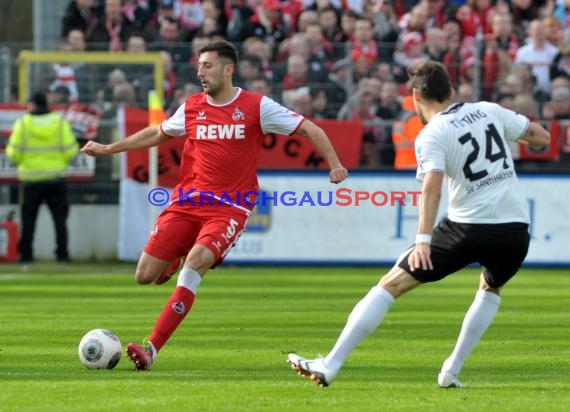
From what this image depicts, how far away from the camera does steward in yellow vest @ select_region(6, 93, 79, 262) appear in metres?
22.3

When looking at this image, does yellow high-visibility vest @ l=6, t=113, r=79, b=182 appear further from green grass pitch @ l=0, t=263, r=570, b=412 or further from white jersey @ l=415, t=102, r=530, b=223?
white jersey @ l=415, t=102, r=530, b=223

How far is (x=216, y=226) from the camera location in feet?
34.8

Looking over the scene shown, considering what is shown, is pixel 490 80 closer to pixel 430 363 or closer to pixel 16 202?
pixel 16 202

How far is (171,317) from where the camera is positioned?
10.1 metres

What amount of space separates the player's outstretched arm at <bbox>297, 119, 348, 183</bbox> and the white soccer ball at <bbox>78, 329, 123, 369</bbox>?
1.92 meters

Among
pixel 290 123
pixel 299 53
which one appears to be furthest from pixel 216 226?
pixel 299 53

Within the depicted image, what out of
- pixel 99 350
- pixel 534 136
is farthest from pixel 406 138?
pixel 534 136

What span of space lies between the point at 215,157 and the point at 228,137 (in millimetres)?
191

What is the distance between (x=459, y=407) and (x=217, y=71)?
3.82 metres

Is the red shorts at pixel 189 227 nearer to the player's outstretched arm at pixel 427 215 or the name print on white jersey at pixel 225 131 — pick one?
the name print on white jersey at pixel 225 131

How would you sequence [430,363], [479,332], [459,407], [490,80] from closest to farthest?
[459,407]
[479,332]
[430,363]
[490,80]

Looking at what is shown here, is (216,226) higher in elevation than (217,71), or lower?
lower

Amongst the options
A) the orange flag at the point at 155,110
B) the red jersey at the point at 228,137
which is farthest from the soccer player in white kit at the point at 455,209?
the orange flag at the point at 155,110

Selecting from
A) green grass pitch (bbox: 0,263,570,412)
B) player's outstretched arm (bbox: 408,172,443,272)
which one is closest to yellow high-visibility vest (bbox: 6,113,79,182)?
green grass pitch (bbox: 0,263,570,412)
